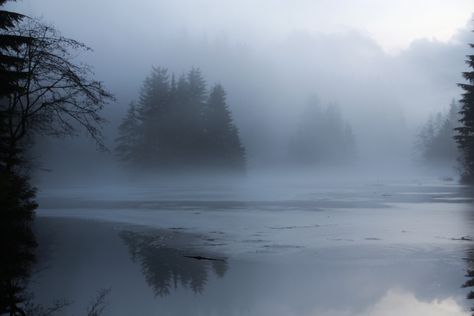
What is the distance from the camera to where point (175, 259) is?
13078mm

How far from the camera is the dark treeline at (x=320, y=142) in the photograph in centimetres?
9956

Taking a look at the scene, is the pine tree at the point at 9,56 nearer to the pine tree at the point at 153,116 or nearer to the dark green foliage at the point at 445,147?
the pine tree at the point at 153,116

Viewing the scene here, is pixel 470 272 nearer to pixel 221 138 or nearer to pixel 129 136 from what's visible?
pixel 221 138

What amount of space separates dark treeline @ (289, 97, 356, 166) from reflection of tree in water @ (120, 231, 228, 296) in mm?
85292

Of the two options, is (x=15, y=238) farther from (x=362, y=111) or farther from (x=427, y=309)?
(x=362, y=111)

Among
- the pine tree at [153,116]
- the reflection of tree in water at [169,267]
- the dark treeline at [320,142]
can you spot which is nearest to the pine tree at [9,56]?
the reflection of tree in water at [169,267]

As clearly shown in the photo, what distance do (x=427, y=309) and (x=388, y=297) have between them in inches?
34.0

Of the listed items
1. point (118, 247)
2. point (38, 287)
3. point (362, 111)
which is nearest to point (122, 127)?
point (118, 247)

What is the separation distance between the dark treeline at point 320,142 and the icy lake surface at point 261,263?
3025 inches

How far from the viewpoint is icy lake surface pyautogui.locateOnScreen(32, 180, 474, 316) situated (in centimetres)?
912

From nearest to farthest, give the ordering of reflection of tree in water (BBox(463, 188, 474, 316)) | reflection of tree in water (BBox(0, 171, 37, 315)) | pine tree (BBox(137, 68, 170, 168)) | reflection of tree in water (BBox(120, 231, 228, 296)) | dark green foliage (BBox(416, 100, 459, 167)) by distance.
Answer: reflection of tree in water (BBox(0, 171, 37, 315))
reflection of tree in water (BBox(463, 188, 474, 316))
reflection of tree in water (BBox(120, 231, 228, 296))
pine tree (BBox(137, 68, 170, 168))
dark green foliage (BBox(416, 100, 459, 167))

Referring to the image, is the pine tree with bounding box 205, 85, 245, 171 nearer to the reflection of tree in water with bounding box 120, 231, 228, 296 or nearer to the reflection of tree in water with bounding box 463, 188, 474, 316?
the reflection of tree in water with bounding box 120, 231, 228, 296

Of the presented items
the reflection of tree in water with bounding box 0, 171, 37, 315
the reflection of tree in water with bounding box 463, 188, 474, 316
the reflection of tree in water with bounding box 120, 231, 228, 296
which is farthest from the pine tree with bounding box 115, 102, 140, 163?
the reflection of tree in water with bounding box 0, 171, 37, 315

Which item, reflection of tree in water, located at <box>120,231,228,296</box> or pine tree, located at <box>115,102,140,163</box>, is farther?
pine tree, located at <box>115,102,140,163</box>
